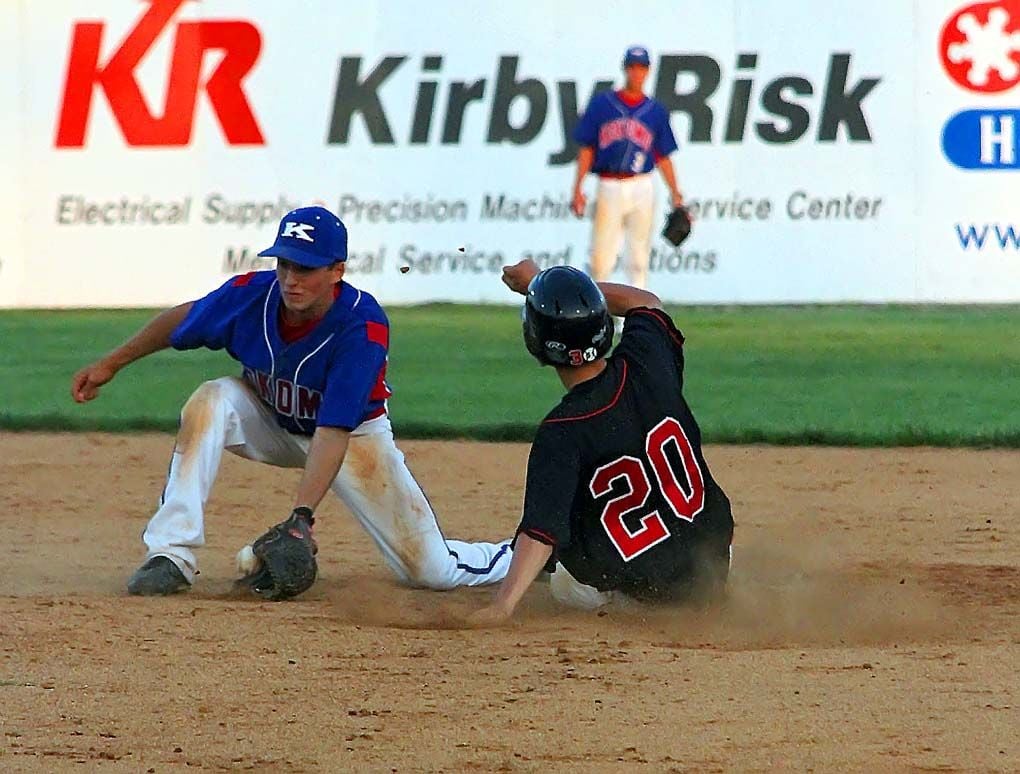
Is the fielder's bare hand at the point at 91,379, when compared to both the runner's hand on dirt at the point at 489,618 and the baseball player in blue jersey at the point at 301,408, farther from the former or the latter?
the runner's hand on dirt at the point at 489,618

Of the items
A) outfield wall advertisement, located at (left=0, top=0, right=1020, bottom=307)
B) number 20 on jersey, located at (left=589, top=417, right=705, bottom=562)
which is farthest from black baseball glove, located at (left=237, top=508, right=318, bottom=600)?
outfield wall advertisement, located at (left=0, top=0, right=1020, bottom=307)

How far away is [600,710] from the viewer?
3771 mm

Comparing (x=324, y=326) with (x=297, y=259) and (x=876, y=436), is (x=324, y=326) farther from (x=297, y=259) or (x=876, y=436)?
(x=876, y=436)

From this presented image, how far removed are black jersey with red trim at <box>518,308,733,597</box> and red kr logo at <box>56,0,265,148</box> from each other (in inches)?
470

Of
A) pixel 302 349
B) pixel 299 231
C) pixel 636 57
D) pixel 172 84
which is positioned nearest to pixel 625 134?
pixel 636 57

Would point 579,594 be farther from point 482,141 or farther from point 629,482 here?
point 482,141

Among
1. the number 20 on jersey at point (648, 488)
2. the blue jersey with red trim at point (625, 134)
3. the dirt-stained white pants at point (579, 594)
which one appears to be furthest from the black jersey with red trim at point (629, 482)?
the blue jersey with red trim at point (625, 134)

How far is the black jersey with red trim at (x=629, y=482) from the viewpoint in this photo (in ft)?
15.3

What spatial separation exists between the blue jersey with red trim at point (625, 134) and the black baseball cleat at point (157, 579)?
8.70 m

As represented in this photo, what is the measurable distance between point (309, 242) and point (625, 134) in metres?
8.66

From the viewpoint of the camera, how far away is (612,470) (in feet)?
15.5

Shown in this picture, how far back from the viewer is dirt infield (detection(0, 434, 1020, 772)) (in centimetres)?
347

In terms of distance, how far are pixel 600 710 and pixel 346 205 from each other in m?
12.7

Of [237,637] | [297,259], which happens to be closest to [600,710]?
[237,637]
